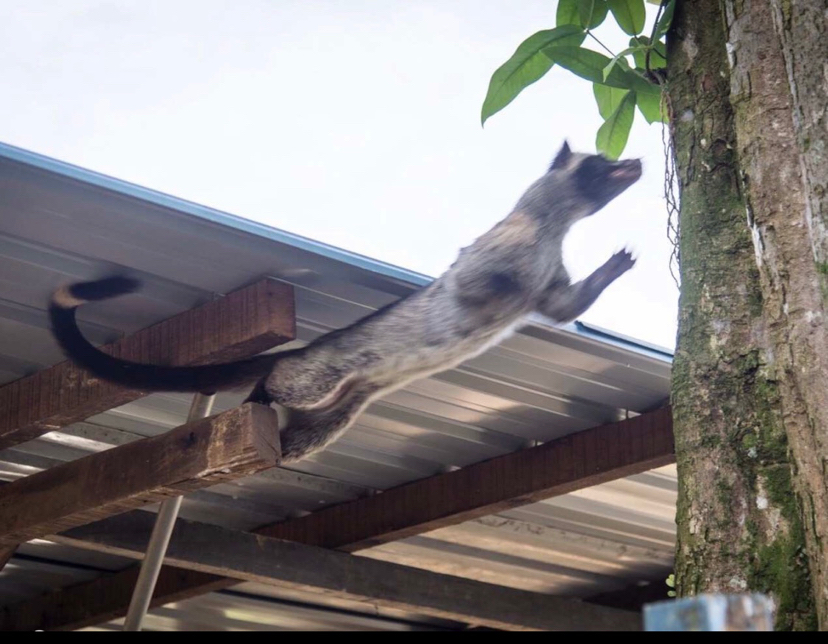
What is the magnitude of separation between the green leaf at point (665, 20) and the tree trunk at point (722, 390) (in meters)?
0.11

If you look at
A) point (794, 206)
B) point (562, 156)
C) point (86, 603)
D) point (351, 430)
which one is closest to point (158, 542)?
point (351, 430)

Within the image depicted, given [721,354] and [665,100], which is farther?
[665,100]

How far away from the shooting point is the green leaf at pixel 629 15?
2.58m

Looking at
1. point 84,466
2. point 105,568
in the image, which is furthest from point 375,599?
point 84,466

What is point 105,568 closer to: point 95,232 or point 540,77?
point 95,232

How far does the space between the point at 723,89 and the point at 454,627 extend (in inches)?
217

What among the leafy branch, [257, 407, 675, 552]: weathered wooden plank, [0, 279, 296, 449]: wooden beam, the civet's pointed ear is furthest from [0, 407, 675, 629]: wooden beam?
the leafy branch

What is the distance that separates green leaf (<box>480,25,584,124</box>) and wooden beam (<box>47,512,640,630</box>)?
289cm

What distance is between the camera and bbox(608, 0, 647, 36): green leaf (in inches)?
101

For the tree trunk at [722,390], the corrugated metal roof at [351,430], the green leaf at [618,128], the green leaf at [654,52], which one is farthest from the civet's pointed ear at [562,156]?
the tree trunk at [722,390]

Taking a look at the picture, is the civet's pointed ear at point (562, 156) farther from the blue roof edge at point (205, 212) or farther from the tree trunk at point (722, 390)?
the tree trunk at point (722, 390)

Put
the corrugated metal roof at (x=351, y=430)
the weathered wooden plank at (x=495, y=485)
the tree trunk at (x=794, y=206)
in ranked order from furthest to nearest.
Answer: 1. the weathered wooden plank at (x=495, y=485)
2. the corrugated metal roof at (x=351, y=430)
3. the tree trunk at (x=794, y=206)

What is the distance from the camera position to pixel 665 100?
2.48m

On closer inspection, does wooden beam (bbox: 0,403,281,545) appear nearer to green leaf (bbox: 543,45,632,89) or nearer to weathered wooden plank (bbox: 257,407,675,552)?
green leaf (bbox: 543,45,632,89)
